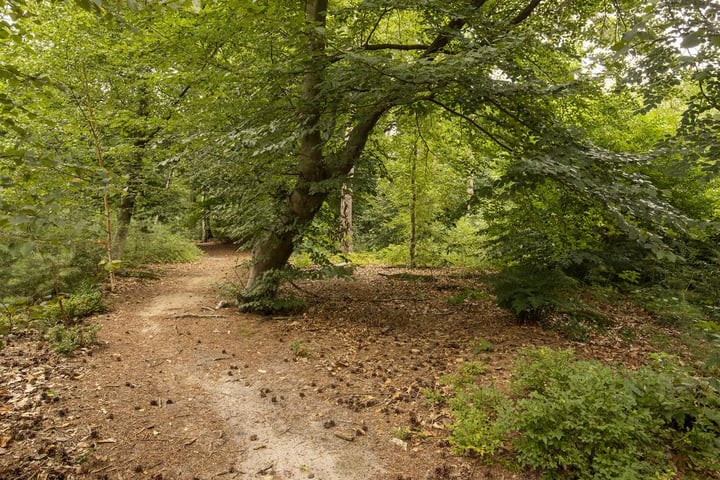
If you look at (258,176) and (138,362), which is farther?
(258,176)

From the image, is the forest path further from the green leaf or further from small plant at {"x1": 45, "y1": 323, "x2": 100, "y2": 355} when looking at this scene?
the green leaf

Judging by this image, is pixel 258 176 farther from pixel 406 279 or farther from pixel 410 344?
pixel 406 279

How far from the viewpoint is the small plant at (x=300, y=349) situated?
5.93 metres

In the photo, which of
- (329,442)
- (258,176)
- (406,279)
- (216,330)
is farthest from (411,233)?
(329,442)

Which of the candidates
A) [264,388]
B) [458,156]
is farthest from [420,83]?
[458,156]

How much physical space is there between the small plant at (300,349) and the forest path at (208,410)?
0.52 feet

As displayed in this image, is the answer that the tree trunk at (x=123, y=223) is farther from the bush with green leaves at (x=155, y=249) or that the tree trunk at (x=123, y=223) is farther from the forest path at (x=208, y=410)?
the forest path at (x=208, y=410)

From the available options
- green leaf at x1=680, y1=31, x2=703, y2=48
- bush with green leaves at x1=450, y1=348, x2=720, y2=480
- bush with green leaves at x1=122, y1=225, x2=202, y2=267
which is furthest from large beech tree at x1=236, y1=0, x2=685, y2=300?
bush with green leaves at x1=122, y1=225, x2=202, y2=267

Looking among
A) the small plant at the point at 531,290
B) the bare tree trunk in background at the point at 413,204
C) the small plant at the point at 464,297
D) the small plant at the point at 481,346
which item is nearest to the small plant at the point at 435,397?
the small plant at the point at 481,346

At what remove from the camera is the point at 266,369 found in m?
5.55

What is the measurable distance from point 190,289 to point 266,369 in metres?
6.14

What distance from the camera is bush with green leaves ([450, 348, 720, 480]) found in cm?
312

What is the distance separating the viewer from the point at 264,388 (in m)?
5.00

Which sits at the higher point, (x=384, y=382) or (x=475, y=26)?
(x=475, y=26)
